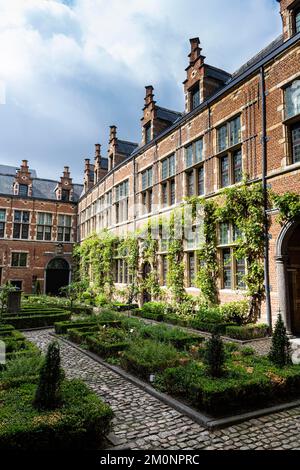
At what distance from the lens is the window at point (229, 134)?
1249cm

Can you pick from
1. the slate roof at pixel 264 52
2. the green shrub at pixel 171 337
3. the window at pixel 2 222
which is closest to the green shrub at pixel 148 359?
the green shrub at pixel 171 337

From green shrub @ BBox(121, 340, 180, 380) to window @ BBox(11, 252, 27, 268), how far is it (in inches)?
990

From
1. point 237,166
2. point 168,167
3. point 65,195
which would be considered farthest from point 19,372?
point 65,195

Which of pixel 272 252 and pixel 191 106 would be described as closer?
pixel 272 252

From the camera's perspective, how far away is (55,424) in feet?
11.6

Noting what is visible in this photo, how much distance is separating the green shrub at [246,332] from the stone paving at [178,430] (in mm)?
4835

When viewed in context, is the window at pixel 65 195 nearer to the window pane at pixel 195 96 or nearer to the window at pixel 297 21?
the window pane at pixel 195 96

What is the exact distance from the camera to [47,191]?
33.2 m

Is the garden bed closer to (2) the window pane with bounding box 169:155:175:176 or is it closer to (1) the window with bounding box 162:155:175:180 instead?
(2) the window pane with bounding box 169:155:175:176

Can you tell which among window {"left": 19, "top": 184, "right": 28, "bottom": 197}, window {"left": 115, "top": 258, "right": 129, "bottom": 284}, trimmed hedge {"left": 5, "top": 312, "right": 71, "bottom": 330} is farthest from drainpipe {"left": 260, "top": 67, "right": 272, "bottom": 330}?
window {"left": 19, "top": 184, "right": 28, "bottom": 197}

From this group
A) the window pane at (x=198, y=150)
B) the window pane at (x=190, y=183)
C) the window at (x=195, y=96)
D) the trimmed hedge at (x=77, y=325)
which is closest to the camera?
the trimmed hedge at (x=77, y=325)

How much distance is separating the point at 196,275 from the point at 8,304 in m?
8.41
